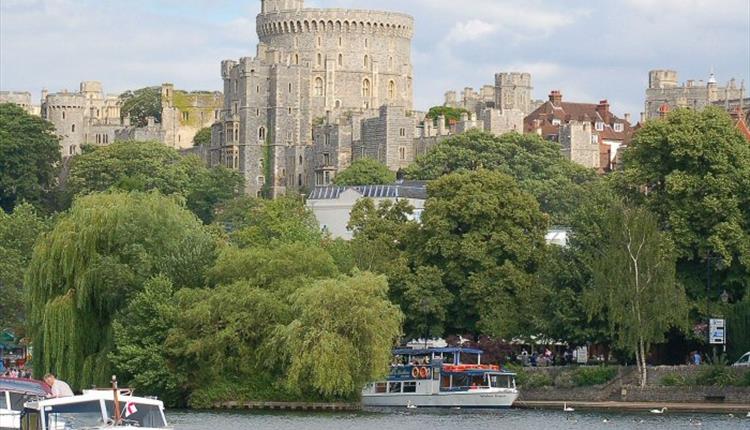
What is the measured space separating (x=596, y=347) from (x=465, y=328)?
5.35 meters

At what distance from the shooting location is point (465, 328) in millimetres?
94250

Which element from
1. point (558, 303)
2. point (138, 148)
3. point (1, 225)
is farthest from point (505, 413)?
point (138, 148)

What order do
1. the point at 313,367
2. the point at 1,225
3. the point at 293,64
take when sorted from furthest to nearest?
the point at 293,64, the point at 1,225, the point at 313,367

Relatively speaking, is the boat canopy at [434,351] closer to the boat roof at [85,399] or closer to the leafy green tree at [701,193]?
the leafy green tree at [701,193]

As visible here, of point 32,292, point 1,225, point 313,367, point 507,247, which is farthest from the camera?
point 1,225

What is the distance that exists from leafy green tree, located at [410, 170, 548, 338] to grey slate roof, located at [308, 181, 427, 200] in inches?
1629

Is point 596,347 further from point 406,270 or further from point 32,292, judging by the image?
point 32,292

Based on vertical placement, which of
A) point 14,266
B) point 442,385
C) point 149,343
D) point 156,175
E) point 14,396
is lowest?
point 442,385

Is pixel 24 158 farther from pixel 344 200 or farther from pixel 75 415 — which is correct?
pixel 75 415

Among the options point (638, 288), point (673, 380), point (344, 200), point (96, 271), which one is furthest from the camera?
point (344, 200)

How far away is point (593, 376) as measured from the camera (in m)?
84.6

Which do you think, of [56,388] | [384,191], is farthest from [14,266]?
[56,388]

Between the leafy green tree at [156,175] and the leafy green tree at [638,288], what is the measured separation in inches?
3484

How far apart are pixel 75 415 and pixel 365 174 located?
374ft
